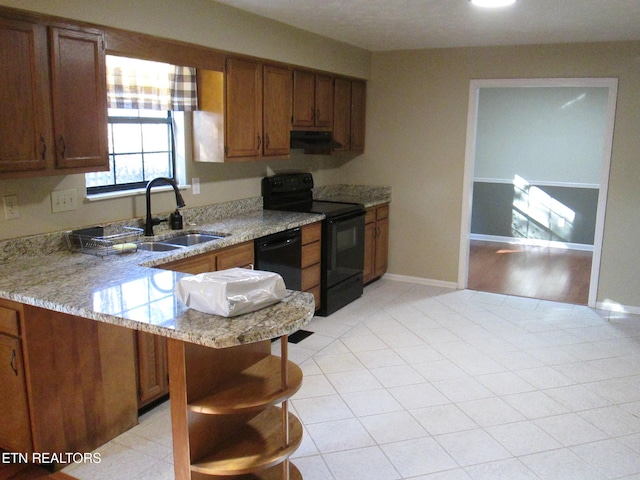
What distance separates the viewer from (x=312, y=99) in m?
4.79

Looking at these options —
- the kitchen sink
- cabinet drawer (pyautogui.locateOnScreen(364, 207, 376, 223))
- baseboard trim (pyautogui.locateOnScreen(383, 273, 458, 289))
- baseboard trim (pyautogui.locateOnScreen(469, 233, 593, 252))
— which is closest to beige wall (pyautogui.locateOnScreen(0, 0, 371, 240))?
the kitchen sink

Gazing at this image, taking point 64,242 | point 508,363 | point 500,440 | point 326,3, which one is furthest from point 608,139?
point 64,242

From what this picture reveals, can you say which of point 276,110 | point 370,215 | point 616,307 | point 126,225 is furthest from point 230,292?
point 616,307

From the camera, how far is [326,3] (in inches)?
137

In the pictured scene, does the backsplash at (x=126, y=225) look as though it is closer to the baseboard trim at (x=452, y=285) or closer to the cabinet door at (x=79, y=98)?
the cabinet door at (x=79, y=98)

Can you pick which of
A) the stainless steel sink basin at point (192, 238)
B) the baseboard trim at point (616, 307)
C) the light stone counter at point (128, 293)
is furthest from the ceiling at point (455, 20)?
the baseboard trim at point (616, 307)

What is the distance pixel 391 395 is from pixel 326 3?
2.46 meters

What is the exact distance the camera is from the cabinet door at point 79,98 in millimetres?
2617

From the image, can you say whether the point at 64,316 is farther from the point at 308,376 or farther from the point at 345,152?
the point at 345,152

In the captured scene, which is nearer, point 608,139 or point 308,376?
point 308,376

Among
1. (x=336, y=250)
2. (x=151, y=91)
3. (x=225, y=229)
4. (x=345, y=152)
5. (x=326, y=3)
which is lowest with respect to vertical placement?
(x=336, y=250)

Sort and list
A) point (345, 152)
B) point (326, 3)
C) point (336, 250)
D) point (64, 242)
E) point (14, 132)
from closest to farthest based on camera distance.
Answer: point (14, 132)
point (64, 242)
point (326, 3)
point (336, 250)
point (345, 152)

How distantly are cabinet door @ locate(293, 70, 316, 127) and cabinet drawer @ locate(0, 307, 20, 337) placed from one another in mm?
2802

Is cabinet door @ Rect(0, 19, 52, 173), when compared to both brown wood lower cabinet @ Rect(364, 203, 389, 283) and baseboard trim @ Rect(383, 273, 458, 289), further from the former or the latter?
baseboard trim @ Rect(383, 273, 458, 289)
